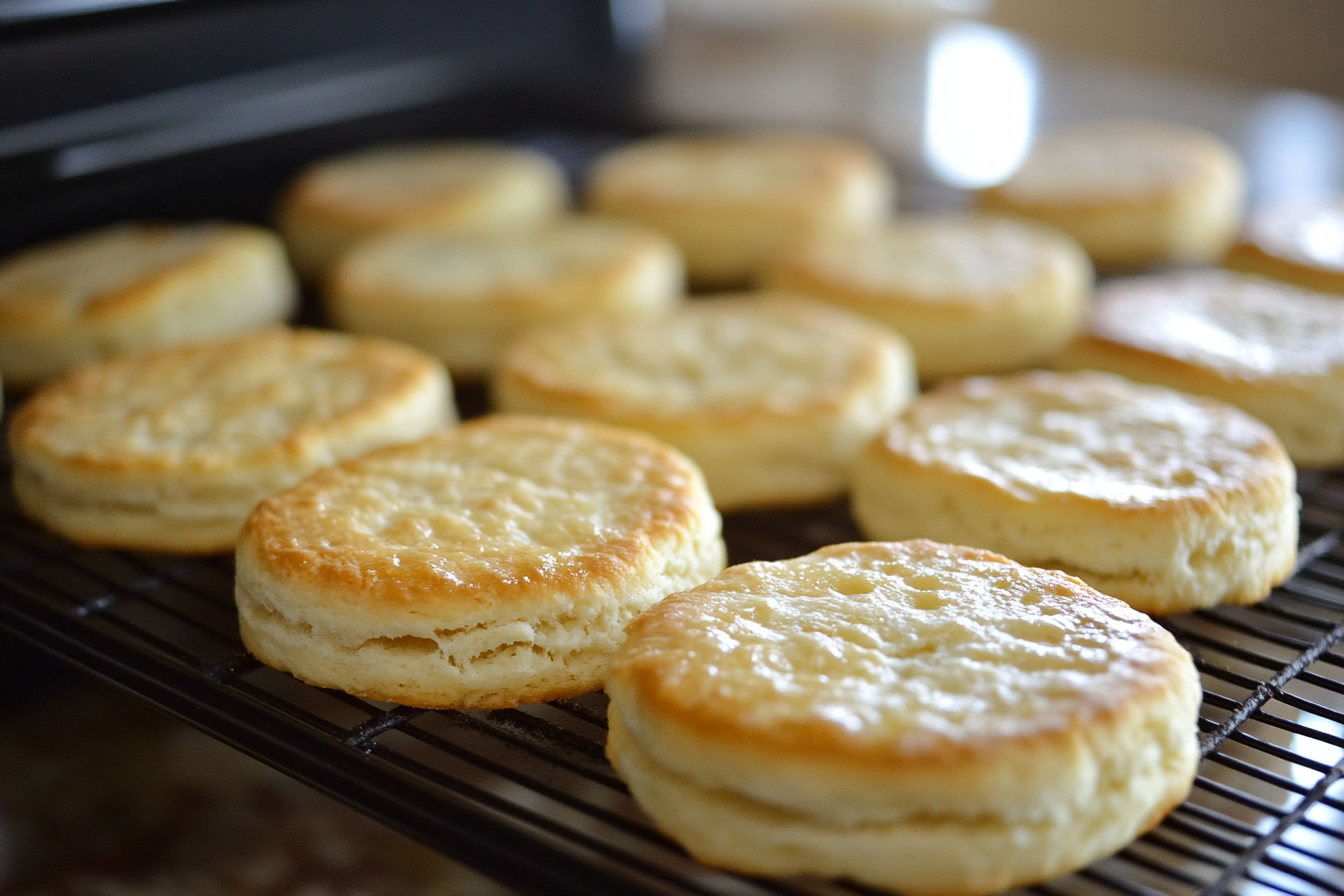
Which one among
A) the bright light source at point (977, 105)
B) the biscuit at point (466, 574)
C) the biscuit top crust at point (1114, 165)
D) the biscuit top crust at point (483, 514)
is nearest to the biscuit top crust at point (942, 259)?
the biscuit top crust at point (1114, 165)

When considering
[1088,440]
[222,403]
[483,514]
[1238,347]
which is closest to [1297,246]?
[1238,347]

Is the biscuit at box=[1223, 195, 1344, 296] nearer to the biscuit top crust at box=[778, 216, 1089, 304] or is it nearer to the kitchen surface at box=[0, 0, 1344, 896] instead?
the kitchen surface at box=[0, 0, 1344, 896]

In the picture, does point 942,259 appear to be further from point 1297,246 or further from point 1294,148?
point 1294,148

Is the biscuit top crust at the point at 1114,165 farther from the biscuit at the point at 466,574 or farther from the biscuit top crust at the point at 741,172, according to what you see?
the biscuit at the point at 466,574

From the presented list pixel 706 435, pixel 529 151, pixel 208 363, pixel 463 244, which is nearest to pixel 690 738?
pixel 706 435

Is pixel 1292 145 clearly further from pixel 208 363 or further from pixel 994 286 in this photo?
pixel 208 363

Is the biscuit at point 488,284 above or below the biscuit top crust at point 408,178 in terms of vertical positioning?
below

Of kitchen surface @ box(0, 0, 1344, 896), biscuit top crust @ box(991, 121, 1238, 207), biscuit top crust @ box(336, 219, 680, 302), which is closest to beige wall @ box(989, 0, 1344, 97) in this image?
kitchen surface @ box(0, 0, 1344, 896)
